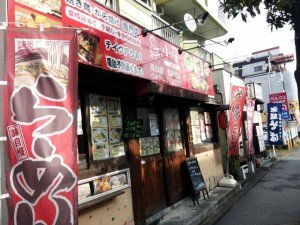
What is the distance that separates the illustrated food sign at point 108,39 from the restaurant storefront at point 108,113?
0.02 metres

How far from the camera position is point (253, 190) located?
1394 cm

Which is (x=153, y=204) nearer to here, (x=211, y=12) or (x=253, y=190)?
(x=253, y=190)

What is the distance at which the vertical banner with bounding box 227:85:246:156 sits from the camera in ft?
44.0

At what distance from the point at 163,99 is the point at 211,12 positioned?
932 centimetres

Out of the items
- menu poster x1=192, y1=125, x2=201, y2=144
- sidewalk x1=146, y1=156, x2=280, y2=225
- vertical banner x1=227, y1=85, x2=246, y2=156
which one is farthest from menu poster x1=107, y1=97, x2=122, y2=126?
vertical banner x1=227, y1=85, x2=246, y2=156

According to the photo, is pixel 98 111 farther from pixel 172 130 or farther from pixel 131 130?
pixel 172 130

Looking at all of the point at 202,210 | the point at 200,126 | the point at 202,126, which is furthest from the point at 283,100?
the point at 202,210

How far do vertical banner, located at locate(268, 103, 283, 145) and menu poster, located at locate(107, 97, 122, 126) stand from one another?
18.1 meters

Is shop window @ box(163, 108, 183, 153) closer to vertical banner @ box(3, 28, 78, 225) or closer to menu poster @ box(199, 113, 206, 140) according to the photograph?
menu poster @ box(199, 113, 206, 140)

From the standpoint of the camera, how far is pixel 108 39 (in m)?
6.96

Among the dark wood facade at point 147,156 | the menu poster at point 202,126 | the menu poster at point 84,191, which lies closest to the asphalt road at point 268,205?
the dark wood facade at point 147,156

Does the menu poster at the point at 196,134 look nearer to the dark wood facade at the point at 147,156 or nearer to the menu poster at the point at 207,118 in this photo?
the dark wood facade at the point at 147,156

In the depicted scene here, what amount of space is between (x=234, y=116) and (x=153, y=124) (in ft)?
15.4

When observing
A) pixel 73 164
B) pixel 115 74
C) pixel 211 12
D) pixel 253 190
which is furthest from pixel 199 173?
pixel 211 12
